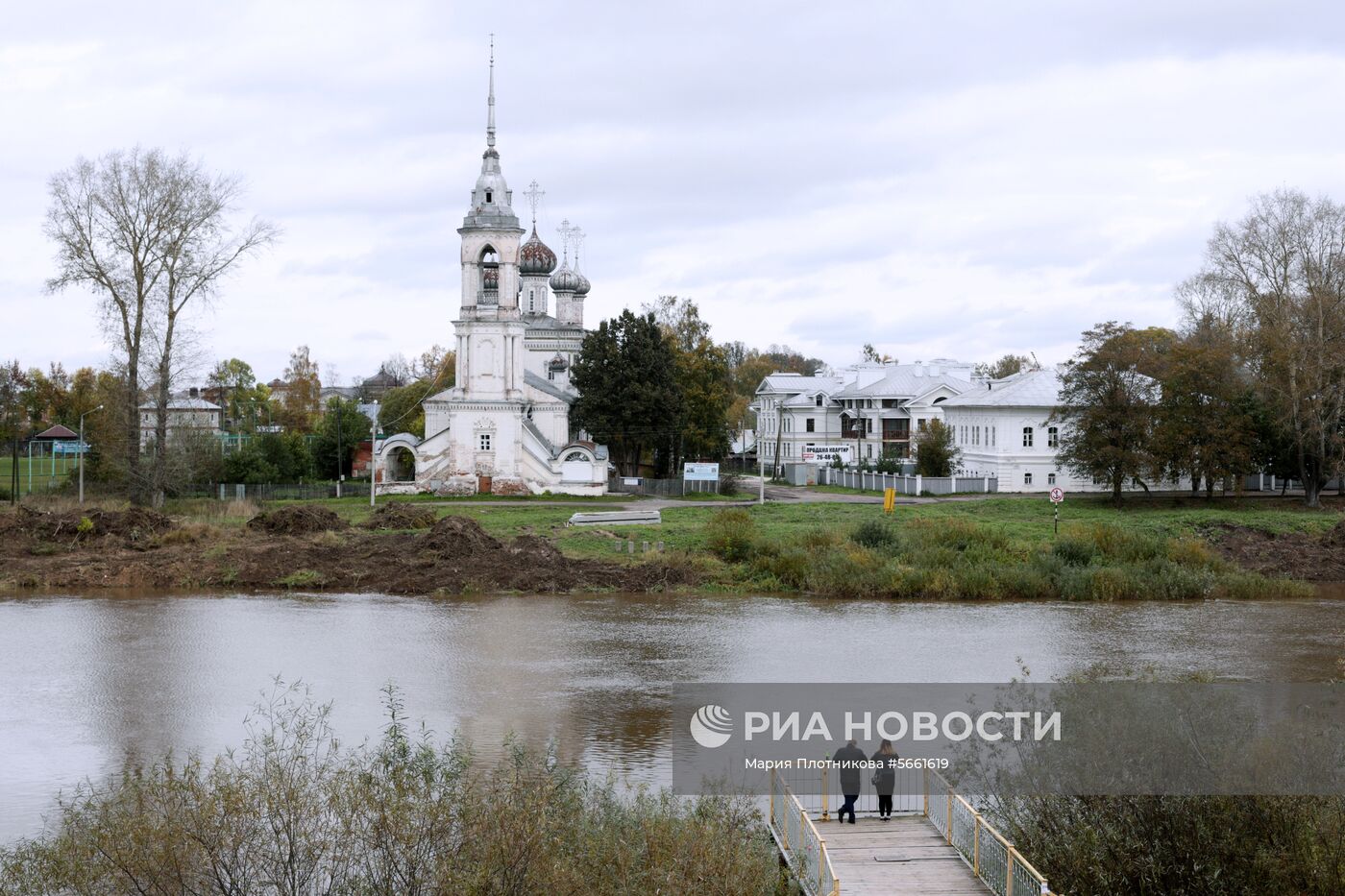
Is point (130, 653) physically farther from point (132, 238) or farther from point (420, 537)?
point (132, 238)

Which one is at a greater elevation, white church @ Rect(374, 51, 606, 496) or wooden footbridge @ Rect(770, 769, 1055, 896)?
white church @ Rect(374, 51, 606, 496)

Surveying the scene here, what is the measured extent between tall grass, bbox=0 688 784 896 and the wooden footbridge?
0.53 meters

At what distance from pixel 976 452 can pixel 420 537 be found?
1220 inches

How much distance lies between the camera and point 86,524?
3869 cm

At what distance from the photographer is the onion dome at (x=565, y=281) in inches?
2985

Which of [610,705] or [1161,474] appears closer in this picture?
[610,705]

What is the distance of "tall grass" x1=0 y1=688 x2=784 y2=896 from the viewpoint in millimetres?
10875

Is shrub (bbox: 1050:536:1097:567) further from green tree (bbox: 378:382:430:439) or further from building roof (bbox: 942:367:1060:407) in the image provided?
green tree (bbox: 378:382:430:439)

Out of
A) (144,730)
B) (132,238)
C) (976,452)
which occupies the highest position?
(132,238)

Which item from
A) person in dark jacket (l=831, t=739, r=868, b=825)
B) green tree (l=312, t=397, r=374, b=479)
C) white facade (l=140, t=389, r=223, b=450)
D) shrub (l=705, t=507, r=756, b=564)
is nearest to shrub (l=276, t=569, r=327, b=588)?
shrub (l=705, t=507, r=756, b=564)

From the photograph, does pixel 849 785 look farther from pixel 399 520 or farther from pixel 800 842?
pixel 399 520

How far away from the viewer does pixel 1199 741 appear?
12.6m

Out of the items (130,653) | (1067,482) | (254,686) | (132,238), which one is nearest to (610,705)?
(254,686)

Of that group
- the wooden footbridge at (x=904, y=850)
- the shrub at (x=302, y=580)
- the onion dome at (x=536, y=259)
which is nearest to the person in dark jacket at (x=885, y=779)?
the wooden footbridge at (x=904, y=850)
